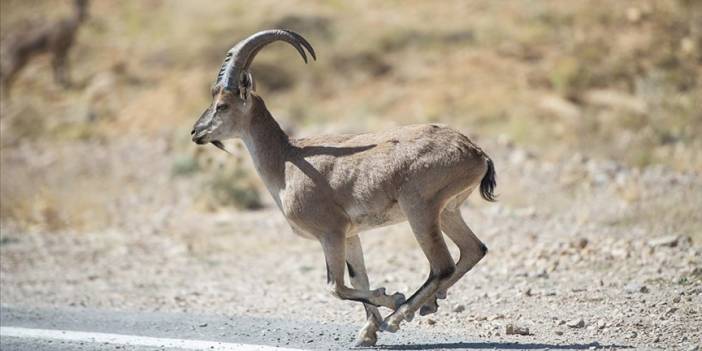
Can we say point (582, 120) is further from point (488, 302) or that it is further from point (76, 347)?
point (76, 347)

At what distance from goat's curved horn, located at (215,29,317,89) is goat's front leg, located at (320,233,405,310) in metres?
1.59

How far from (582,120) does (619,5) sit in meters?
7.64

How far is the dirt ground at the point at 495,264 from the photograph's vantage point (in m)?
8.26

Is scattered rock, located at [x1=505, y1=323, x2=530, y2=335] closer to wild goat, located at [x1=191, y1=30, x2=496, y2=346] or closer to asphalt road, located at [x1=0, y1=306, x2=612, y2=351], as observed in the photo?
asphalt road, located at [x1=0, y1=306, x2=612, y2=351]

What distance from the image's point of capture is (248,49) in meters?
8.07

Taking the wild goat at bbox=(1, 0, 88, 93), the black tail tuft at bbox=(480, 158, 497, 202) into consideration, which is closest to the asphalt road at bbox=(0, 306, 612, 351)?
the black tail tuft at bbox=(480, 158, 497, 202)

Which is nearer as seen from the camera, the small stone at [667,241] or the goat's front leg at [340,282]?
the goat's front leg at [340,282]

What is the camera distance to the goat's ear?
8273 mm

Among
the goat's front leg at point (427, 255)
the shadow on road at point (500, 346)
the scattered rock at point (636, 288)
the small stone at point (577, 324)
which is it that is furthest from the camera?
Answer: the scattered rock at point (636, 288)

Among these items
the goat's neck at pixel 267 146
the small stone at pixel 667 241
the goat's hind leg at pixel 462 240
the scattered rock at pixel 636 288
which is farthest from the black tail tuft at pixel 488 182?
the small stone at pixel 667 241

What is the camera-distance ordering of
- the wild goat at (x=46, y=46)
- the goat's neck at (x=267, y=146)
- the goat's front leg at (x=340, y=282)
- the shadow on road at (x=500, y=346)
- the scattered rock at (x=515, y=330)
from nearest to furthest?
the shadow on road at (x=500, y=346)
the goat's front leg at (x=340, y=282)
the scattered rock at (x=515, y=330)
the goat's neck at (x=267, y=146)
the wild goat at (x=46, y=46)

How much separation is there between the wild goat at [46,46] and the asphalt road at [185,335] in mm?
16719

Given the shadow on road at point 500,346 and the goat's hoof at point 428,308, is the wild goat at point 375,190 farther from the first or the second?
the shadow on road at point 500,346

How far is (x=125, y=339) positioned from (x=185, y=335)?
0.50 m
